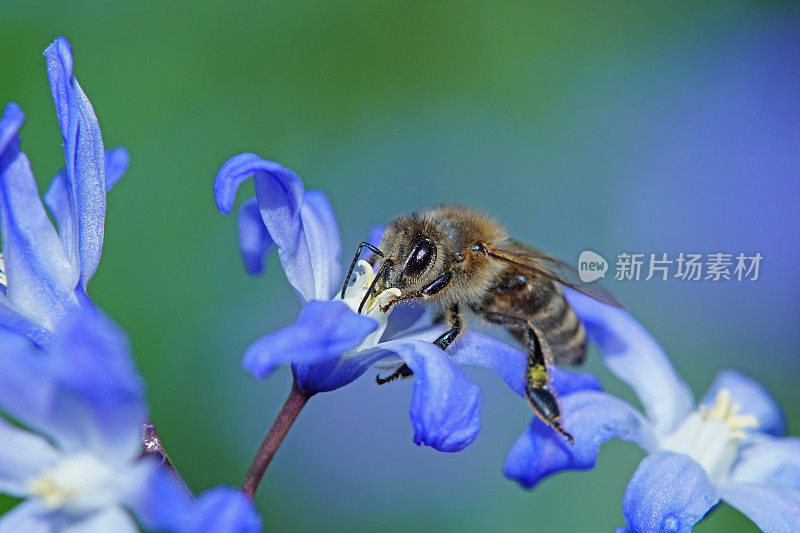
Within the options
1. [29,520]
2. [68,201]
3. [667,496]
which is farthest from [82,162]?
[667,496]

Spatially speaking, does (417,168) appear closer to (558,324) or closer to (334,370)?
(558,324)

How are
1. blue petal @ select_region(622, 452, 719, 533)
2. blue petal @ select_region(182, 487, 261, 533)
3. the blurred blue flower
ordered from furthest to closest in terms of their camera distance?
blue petal @ select_region(622, 452, 719, 533), the blurred blue flower, blue petal @ select_region(182, 487, 261, 533)

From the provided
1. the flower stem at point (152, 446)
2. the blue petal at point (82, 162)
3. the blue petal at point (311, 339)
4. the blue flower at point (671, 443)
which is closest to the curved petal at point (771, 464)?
the blue flower at point (671, 443)

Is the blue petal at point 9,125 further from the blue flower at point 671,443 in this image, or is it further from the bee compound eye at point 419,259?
the blue flower at point 671,443

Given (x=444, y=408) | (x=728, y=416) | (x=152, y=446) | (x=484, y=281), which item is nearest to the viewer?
(x=444, y=408)

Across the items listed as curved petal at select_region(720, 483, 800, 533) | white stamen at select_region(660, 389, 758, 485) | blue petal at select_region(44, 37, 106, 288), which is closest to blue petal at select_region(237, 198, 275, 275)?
blue petal at select_region(44, 37, 106, 288)

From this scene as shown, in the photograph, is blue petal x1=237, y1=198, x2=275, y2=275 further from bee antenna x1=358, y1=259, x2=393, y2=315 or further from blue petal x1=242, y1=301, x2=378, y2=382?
blue petal x1=242, y1=301, x2=378, y2=382
